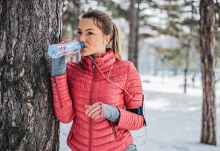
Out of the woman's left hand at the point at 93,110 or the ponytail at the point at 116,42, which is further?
the ponytail at the point at 116,42

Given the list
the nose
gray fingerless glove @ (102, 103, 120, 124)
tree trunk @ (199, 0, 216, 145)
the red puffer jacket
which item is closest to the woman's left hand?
gray fingerless glove @ (102, 103, 120, 124)

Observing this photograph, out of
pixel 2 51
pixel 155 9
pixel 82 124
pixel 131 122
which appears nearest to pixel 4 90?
pixel 2 51

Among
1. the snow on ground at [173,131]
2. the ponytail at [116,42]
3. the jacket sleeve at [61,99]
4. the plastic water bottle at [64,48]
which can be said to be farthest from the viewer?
the snow on ground at [173,131]

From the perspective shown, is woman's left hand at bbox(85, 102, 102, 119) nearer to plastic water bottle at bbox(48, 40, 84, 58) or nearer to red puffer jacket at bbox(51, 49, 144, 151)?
red puffer jacket at bbox(51, 49, 144, 151)

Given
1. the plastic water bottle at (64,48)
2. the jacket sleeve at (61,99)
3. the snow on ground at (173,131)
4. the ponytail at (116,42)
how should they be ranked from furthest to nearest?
1. the snow on ground at (173,131)
2. the ponytail at (116,42)
3. the jacket sleeve at (61,99)
4. the plastic water bottle at (64,48)

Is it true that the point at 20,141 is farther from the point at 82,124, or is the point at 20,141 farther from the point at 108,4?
the point at 108,4

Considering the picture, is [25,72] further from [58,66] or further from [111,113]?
[111,113]

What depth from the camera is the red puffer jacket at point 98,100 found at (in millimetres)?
1771

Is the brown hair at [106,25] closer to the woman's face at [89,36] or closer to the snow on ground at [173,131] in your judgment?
the woman's face at [89,36]

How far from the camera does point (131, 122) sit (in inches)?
70.4

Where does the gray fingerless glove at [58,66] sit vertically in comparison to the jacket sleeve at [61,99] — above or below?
above

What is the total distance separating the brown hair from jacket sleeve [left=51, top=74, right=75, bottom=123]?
50 cm

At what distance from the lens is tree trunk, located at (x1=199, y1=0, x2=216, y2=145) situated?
17.1 feet

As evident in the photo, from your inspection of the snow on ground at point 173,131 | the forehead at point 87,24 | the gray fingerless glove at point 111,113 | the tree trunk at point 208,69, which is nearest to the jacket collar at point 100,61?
the forehead at point 87,24
